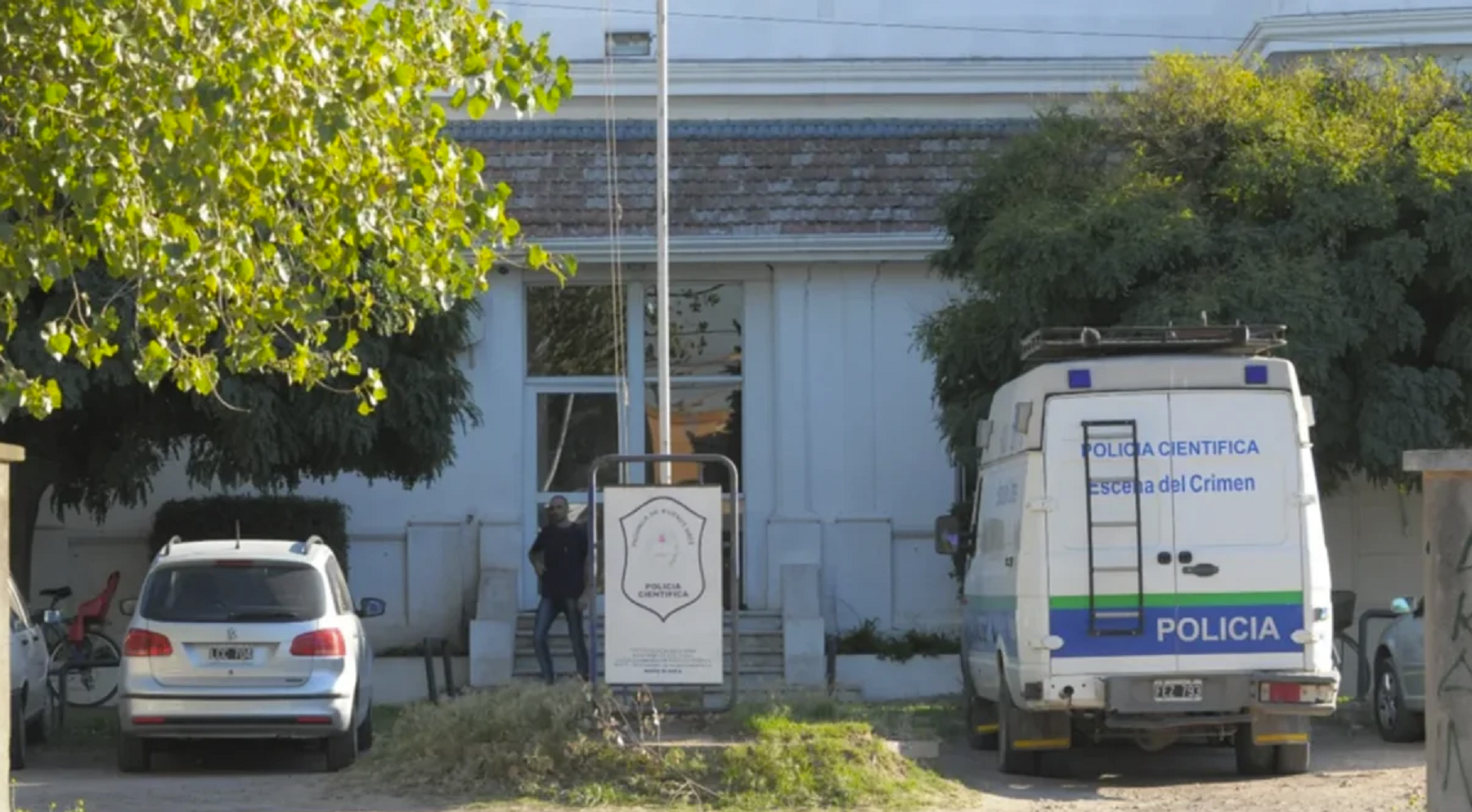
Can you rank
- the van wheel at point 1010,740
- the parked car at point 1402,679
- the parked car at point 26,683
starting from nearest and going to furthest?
1. the van wheel at point 1010,740
2. the parked car at point 26,683
3. the parked car at point 1402,679

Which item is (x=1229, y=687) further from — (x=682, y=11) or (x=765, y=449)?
(x=682, y=11)

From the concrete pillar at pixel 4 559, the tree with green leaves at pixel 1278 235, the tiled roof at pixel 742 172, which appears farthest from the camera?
the tiled roof at pixel 742 172

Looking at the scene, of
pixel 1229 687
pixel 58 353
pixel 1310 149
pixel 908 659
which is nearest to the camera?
pixel 58 353

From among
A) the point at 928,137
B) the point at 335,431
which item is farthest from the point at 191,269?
the point at 928,137

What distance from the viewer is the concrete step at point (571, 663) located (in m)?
21.2

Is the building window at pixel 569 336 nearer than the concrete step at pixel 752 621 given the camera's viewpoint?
No

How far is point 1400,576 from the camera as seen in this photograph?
22.4 metres

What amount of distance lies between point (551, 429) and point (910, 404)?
13.6 ft

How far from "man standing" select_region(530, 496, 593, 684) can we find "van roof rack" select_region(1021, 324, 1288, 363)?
20.1ft

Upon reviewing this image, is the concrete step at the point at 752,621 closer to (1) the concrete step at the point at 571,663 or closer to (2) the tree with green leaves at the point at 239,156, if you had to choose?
(1) the concrete step at the point at 571,663

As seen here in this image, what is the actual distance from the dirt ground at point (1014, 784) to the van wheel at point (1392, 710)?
0.14m

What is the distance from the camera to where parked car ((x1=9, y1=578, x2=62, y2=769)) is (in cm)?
1507

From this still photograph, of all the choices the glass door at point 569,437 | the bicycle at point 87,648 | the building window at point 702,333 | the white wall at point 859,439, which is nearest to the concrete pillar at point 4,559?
the bicycle at point 87,648

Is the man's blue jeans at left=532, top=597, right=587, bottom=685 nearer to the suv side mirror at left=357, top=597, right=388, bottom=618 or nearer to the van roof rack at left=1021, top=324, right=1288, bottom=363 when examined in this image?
the suv side mirror at left=357, top=597, right=388, bottom=618
